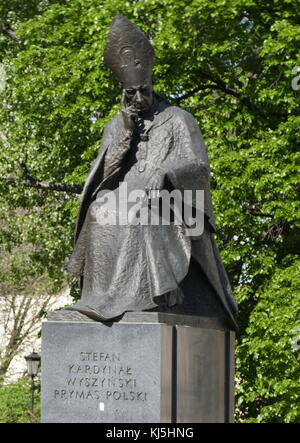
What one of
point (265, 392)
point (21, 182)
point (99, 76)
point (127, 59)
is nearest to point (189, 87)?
point (99, 76)

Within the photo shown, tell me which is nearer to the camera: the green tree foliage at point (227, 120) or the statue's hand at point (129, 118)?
the statue's hand at point (129, 118)

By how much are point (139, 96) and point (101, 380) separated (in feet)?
7.48

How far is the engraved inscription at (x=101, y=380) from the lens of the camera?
8.14 m

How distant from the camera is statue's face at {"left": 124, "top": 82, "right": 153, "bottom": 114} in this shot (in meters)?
9.07

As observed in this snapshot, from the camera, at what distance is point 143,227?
8.55 metres

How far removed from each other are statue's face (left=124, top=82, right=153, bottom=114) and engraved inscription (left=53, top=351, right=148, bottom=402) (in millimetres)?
2041

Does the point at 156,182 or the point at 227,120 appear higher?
the point at 227,120

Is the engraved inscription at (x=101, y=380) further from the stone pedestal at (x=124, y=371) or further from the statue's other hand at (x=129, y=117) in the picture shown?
the statue's other hand at (x=129, y=117)

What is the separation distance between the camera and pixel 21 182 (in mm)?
22203

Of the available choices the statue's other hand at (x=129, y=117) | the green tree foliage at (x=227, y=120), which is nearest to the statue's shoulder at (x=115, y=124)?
the statue's other hand at (x=129, y=117)

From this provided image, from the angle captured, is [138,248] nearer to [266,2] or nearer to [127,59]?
[127,59]

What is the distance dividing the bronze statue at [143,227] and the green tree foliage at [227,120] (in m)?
8.28

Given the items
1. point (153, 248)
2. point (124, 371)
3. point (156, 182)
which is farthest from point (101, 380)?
point (156, 182)

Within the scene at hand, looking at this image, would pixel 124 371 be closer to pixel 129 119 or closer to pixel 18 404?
pixel 129 119
